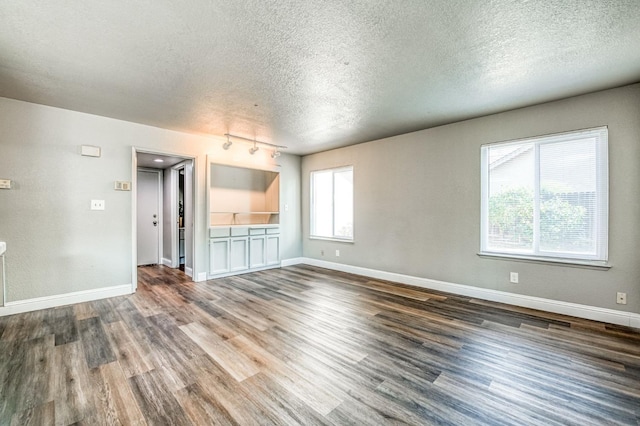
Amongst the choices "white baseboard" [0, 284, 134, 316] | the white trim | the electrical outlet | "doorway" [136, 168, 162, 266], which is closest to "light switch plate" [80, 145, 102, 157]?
"white baseboard" [0, 284, 134, 316]

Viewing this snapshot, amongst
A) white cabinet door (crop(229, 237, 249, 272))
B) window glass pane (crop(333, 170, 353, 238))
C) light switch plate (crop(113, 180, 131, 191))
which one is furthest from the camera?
window glass pane (crop(333, 170, 353, 238))

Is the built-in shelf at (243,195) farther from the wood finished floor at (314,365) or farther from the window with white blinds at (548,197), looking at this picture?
the window with white blinds at (548,197)

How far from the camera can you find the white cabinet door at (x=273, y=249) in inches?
231

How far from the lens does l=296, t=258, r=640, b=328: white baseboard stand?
115 inches

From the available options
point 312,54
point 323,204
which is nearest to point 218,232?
point 323,204

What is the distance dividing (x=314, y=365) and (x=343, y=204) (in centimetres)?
393

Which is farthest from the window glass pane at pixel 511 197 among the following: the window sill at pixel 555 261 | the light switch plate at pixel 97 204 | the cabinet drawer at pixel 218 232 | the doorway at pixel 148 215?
the doorway at pixel 148 215

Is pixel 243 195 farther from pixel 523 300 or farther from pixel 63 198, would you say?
pixel 523 300

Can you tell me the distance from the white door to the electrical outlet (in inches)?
315

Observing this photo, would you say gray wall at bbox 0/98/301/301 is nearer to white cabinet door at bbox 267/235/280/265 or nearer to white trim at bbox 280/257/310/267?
white cabinet door at bbox 267/235/280/265

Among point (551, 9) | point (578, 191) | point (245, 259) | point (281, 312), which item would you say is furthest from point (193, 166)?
point (578, 191)

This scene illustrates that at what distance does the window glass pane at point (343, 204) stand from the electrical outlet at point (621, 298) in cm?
372

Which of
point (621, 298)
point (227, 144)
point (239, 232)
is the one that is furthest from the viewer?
point (239, 232)

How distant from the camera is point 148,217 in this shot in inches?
253
